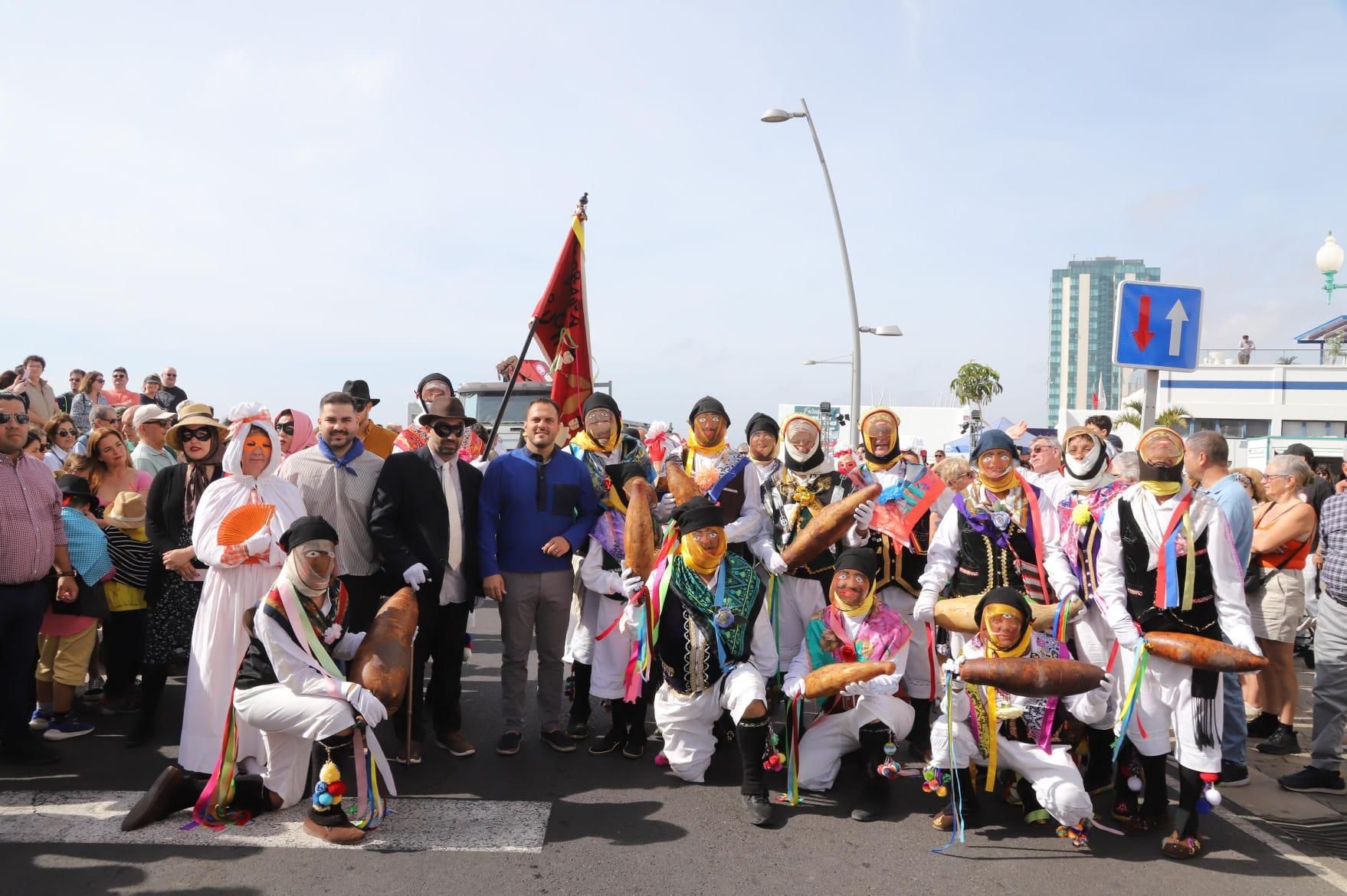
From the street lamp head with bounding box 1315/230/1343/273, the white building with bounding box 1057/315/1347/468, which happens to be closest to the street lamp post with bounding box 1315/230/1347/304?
the street lamp head with bounding box 1315/230/1343/273

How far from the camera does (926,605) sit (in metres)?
4.84

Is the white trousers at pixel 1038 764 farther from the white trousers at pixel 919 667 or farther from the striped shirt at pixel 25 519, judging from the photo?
the striped shirt at pixel 25 519

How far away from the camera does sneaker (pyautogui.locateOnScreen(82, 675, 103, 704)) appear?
20.0ft

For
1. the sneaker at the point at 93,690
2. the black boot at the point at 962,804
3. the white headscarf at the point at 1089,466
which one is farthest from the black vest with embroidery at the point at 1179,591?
the sneaker at the point at 93,690

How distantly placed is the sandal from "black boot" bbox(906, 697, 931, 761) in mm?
1479

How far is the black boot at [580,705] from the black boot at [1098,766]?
9.79 feet

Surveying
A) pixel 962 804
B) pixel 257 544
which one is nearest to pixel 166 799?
pixel 257 544

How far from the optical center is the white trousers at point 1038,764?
4.22 meters

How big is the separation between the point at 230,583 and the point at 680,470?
2.60 metres

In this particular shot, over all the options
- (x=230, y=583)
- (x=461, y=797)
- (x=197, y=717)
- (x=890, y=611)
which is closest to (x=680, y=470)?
(x=890, y=611)

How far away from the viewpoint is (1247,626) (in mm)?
4273

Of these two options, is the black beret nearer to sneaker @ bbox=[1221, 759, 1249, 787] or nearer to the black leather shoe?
the black leather shoe

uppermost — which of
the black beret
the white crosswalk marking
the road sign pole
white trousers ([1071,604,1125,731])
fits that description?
the road sign pole

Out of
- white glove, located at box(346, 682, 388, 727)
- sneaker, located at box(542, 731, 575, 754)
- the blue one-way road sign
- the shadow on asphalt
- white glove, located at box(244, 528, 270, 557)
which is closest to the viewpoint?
the shadow on asphalt
